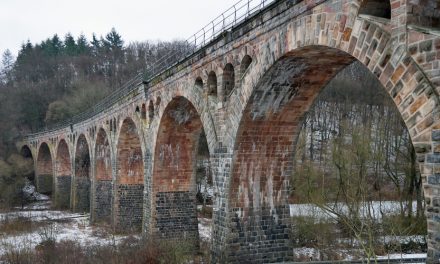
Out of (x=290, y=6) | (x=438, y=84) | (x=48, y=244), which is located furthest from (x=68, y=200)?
(x=438, y=84)

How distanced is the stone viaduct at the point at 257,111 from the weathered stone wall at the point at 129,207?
62mm

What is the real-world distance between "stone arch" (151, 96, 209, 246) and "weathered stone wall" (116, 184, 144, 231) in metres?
5.72

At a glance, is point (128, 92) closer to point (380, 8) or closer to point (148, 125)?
point (148, 125)

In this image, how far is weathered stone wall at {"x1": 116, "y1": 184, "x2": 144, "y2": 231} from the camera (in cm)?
2545

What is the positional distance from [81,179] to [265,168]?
2899cm

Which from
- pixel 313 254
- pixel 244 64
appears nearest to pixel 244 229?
pixel 244 64

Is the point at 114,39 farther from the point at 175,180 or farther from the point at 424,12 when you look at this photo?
the point at 424,12

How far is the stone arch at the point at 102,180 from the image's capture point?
29.7 m

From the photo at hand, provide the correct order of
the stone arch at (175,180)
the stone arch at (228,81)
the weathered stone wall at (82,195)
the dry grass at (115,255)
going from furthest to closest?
1. the weathered stone wall at (82,195)
2. the stone arch at (175,180)
3. the dry grass at (115,255)
4. the stone arch at (228,81)

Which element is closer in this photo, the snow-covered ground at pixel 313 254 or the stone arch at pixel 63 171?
the snow-covered ground at pixel 313 254

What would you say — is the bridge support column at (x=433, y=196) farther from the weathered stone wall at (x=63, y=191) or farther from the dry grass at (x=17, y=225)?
the weathered stone wall at (x=63, y=191)

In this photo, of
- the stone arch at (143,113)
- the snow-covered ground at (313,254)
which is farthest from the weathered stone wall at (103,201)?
the snow-covered ground at (313,254)

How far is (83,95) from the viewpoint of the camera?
184ft

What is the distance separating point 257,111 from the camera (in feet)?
41.6
